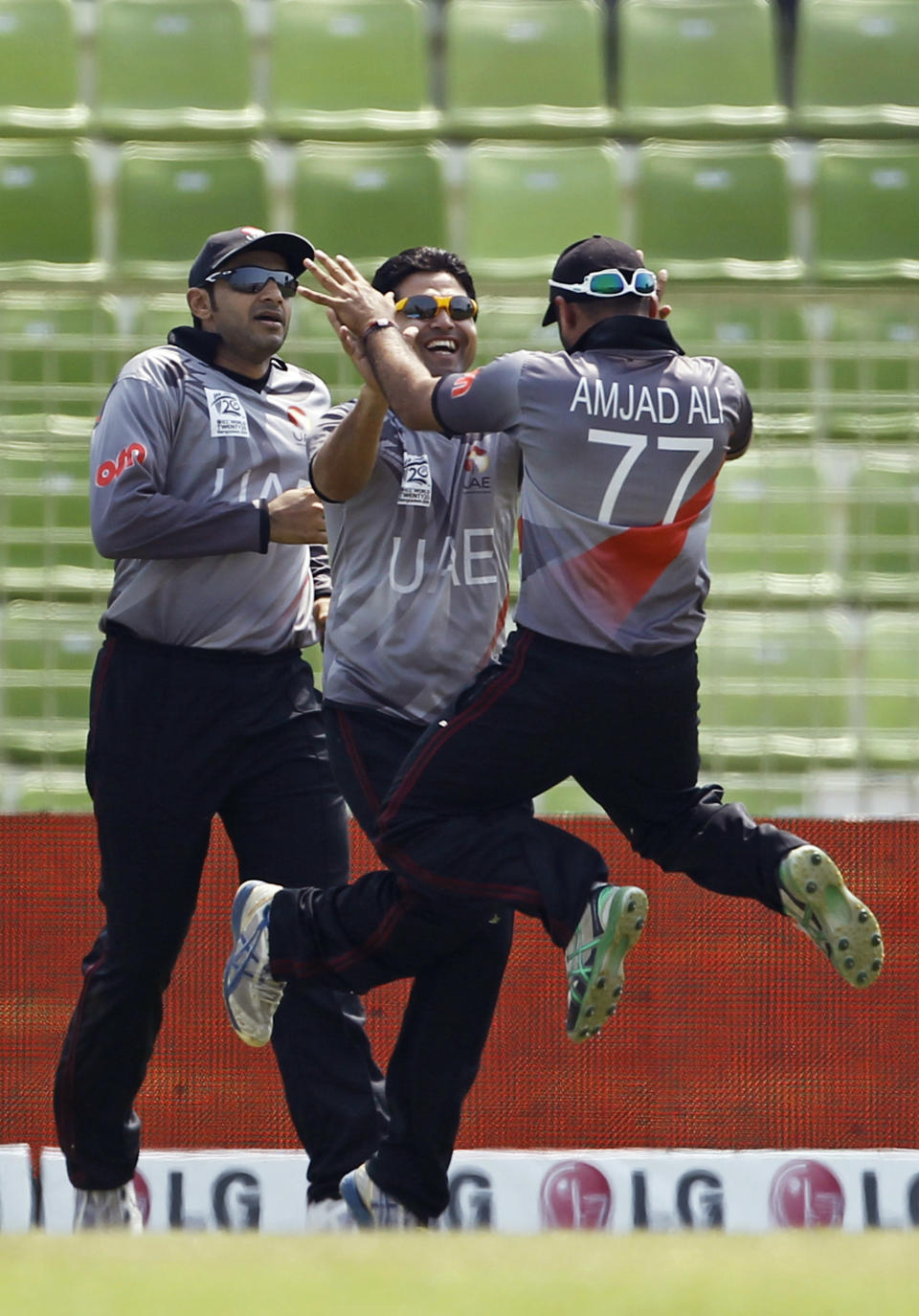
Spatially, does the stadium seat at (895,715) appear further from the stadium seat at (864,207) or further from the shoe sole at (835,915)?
the stadium seat at (864,207)

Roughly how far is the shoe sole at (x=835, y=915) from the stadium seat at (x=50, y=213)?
6.04 m

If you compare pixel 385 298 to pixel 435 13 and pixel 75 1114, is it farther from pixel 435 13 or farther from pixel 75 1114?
pixel 435 13

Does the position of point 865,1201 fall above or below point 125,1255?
below

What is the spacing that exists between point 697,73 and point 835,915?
6618mm

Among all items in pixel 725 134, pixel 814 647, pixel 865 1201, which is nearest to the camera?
pixel 865 1201

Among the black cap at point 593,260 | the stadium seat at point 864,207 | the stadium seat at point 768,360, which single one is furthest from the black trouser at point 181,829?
the stadium seat at point 864,207

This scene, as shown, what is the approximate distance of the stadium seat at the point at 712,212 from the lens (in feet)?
29.0

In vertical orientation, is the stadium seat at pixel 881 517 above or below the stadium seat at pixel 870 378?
below

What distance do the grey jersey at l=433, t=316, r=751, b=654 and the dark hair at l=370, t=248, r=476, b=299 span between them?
0.55 m

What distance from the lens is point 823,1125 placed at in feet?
17.3

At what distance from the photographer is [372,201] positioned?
874cm

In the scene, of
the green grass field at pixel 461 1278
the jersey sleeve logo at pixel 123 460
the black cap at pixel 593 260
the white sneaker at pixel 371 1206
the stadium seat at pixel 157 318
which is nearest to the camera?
the green grass field at pixel 461 1278

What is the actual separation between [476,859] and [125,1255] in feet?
4.04

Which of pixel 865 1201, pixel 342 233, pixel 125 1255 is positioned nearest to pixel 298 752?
pixel 125 1255
